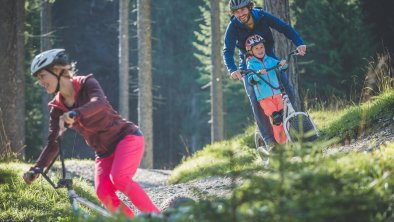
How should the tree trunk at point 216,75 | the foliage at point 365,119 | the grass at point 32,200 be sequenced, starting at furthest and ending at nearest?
the tree trunk at point 216,75 → the foliage at point 365,119 → the grass at point 32,200

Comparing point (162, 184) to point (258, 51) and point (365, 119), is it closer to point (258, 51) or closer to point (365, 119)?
point (365, 119)

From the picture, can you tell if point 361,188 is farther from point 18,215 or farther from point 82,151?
point 82,151

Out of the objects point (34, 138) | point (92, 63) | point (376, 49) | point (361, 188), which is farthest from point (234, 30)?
point (92, 63)

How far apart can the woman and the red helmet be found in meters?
2.81

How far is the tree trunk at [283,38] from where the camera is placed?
10062mm

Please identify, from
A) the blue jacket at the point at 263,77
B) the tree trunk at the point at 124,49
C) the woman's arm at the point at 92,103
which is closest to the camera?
the woman's arm at the point at 92,103

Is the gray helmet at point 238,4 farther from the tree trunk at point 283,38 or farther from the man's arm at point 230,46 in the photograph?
the tree trunk at point 283,38

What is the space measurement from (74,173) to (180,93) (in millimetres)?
28483

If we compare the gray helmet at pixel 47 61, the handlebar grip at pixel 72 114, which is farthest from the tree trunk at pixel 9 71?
the handlebar grip at pixel 72 114

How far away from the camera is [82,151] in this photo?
33.6m

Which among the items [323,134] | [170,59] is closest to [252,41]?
[323,134]

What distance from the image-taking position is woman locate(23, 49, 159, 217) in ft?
15.1

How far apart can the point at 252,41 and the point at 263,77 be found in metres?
0.49

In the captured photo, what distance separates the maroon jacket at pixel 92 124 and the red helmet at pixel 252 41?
2.80m
